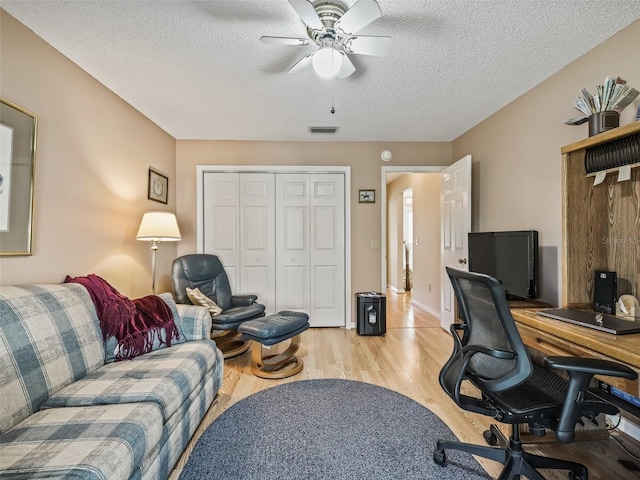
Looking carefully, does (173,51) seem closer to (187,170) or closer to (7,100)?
(7,100)

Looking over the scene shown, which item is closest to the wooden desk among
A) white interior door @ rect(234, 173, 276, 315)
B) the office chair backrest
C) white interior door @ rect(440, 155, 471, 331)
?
the office chair backrest

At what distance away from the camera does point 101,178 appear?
249cm

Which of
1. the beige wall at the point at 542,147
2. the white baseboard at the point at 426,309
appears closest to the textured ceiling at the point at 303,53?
the beige wall at the point at 542,147

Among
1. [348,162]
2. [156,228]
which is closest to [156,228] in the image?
[156,228]

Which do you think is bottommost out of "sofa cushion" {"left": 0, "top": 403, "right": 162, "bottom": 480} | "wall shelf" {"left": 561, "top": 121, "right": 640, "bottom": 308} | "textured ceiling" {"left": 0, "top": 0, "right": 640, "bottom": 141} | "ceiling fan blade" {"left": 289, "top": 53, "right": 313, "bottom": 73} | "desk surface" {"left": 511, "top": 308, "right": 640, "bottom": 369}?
"sofa cushion" {"left": 0, "top": 403, "right": 162, "bottom": 480}

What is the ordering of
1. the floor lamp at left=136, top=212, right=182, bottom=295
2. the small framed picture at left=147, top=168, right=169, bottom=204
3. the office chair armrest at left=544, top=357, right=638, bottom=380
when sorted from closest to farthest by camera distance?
the office chair armrest at left=544, top=357, right=638, bottom=380 → the floor lamp at left=136, top=212, right=182, bottom=295 → the small framed picture at left=147, top=168, right=169, bottom=204

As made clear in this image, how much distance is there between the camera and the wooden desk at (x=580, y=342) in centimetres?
113

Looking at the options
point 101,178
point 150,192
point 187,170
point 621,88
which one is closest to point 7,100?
point 101,178

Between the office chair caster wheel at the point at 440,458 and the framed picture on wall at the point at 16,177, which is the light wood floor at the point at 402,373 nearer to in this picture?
the office chair caster wheel at the point at 440,458

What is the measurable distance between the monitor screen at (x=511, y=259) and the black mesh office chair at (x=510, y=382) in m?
0.81

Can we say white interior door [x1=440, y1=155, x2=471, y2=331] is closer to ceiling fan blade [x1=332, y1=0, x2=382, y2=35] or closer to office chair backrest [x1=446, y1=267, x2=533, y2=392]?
office chair backrest [x1=446, y1=267, x2=533, y2=392]

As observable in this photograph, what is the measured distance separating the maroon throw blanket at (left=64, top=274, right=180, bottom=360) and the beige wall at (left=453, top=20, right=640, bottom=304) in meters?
2.98

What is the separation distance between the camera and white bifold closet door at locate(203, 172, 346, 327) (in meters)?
3.93

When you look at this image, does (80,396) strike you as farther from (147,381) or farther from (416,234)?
(416,234)
